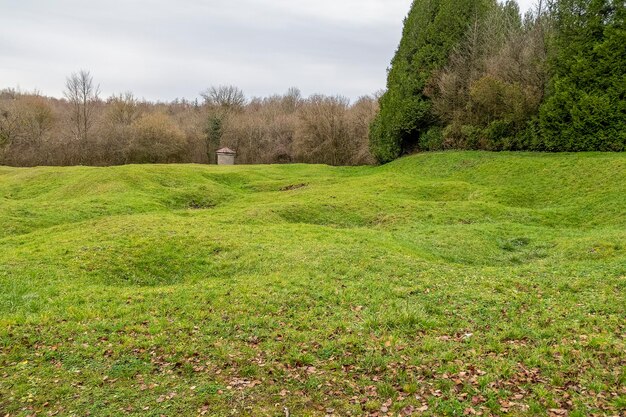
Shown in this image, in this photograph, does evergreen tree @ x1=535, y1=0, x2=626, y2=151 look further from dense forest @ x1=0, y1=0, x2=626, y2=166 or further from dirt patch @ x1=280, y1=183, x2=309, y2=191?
dirt patch @ x1=280, y1=183, x2=309, y2=191

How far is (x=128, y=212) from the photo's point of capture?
73.2ft

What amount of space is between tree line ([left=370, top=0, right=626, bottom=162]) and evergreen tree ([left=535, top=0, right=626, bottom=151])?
0.20ft

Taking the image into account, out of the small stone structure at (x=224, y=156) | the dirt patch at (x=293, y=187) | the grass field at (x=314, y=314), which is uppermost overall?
the small stone structure at (x=224, y=156)

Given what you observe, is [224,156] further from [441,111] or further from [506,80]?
[506,80]

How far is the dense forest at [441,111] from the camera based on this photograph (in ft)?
95.2

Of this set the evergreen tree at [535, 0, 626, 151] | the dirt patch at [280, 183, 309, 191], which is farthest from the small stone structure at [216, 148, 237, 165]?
the evergreen tree at [535, 0, 626, 151]

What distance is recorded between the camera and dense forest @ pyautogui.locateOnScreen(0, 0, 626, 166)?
29.0 metres

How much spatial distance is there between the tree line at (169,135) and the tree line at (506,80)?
353 inches

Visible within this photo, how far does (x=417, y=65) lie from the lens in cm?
4156

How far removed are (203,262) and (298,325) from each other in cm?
559

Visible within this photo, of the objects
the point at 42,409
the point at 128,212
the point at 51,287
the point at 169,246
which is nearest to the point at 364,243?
the point at 169,246

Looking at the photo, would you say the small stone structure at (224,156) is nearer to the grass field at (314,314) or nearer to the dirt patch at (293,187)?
the dirt patch at (293,187)

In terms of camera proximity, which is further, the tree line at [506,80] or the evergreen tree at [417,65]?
the evergreen tree at [417,65]

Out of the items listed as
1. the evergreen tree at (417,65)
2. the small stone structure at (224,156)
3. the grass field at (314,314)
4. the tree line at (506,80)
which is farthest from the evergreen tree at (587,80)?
the small stone structure at (224,156)
